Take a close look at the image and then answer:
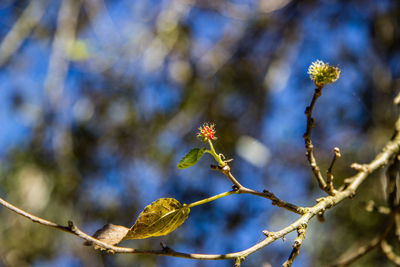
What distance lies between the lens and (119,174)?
9.57 ft

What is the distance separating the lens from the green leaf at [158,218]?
0.65 m

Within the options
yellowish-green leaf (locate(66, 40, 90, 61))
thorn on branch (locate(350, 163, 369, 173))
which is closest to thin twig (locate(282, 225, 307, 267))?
thorn on branch (locate(350, 163, 369, 173))

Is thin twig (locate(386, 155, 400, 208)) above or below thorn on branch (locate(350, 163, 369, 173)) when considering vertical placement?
above

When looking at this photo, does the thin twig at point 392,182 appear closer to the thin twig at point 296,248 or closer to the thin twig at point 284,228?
the thin twig at point 284,228

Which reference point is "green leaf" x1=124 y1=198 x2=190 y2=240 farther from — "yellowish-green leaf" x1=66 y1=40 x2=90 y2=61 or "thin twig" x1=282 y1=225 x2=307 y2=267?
"yellowish-green leaf" x1=66 y1=40 x2=90 y2=61

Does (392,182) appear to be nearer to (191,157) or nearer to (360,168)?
(360,168)

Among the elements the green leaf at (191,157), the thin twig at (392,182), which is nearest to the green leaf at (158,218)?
the green leaf at (191,157)

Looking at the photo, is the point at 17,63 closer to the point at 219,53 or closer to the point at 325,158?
the point at 219,53

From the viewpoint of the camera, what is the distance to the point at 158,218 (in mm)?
680

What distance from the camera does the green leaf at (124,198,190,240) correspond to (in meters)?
0.65

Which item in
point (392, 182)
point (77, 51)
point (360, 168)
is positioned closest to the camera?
point (360, 168)

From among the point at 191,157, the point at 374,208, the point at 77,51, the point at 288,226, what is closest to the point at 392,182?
the point at 374,208

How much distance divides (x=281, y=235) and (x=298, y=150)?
236 cm

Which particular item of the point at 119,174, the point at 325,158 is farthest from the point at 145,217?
the point at 119,174
